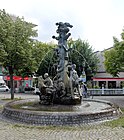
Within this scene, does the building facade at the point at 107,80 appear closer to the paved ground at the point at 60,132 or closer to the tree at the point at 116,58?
the tree at the point at 116,58

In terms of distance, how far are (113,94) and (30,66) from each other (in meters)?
16.2

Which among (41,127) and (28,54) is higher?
(28,54)

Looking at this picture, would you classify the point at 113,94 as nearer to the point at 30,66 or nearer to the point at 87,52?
the point at 87,52

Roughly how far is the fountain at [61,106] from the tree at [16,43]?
9.22m

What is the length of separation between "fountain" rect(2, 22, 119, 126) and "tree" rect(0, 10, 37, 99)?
363 inches

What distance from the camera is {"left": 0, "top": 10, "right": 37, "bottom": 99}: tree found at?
2491 cm

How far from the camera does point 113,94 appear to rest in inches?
1499

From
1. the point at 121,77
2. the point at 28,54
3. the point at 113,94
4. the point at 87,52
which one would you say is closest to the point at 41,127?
the point at 28,54

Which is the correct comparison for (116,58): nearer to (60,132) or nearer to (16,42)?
(16,42)

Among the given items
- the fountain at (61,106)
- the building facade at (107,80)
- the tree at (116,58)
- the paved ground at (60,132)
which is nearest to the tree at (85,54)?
the building facade at (107,80)

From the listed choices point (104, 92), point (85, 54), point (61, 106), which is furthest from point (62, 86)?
point (85, 54)

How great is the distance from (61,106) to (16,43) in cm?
1260

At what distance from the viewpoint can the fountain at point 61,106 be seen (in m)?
11.5

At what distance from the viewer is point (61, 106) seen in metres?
14.5
